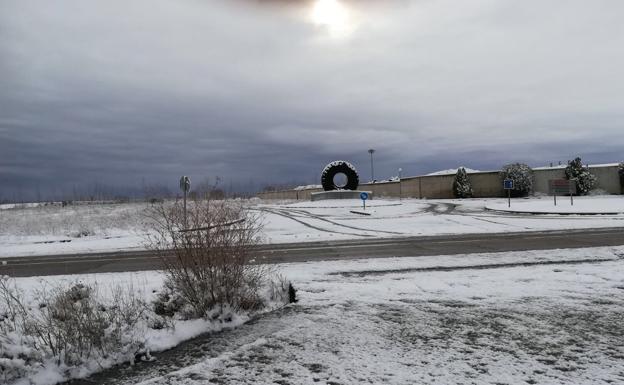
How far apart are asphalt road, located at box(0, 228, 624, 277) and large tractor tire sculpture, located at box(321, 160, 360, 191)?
32.7m

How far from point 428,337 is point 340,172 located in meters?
46.2

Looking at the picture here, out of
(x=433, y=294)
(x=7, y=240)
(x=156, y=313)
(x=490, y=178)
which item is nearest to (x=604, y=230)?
(x=433, y=294)

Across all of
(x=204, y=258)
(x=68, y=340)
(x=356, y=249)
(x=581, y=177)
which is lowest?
(x=356, y=249)

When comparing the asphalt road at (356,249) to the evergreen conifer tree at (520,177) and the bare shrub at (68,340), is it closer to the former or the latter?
the bare shrub at (68,340)

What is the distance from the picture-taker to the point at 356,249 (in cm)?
1454

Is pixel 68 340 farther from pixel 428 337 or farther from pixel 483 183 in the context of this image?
pixel 483 183

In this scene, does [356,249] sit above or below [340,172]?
below

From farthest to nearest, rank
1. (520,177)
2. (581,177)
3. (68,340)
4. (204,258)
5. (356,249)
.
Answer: (520,177) → (581,177) → (356,249) → (204,258) → (68,340)

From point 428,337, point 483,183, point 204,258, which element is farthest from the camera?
point 483,183

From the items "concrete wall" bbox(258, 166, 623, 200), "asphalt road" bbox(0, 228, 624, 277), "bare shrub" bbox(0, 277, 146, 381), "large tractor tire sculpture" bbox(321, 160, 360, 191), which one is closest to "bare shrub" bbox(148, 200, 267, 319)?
"bare shrub" bbox(0, 277, 146, 381)

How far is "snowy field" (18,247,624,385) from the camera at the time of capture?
13.9 feet

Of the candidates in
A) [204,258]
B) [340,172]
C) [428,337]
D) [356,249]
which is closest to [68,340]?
[204,258]

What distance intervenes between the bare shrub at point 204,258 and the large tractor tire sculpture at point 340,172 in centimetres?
4433

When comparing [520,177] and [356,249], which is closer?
[356,249]
